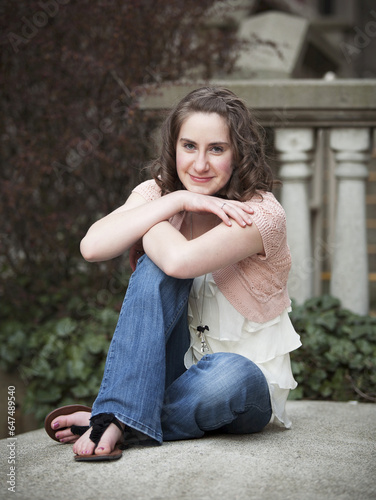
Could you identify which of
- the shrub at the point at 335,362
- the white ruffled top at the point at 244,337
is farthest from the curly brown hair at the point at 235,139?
the shrub at the point at 335,362

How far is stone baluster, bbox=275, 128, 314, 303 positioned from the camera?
3463 mm

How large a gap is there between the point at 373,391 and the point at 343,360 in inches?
7.5

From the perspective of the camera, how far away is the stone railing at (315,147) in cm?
338

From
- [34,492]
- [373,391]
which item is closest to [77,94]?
[373,391]

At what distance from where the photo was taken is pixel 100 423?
1.88 metres

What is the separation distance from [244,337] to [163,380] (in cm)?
35

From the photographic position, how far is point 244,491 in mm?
1609

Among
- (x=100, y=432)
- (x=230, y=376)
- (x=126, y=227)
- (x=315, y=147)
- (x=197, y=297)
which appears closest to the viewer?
(x=100, y=432)

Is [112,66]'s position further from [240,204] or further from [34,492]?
[34,492]

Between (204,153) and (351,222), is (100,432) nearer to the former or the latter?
(204,153)

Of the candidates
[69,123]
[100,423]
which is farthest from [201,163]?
[69,123]

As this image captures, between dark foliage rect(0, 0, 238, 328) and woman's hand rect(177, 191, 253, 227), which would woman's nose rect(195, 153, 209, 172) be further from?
dark foliage rect(0, 0, 238, 328)

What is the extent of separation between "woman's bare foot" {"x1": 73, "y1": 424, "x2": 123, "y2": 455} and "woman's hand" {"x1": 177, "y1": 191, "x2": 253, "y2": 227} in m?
0.69

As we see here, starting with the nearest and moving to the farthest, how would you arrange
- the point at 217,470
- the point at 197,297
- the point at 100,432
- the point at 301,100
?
the point at 217,470
the point at 100,432
the point at 197,297
the point at 301,100
